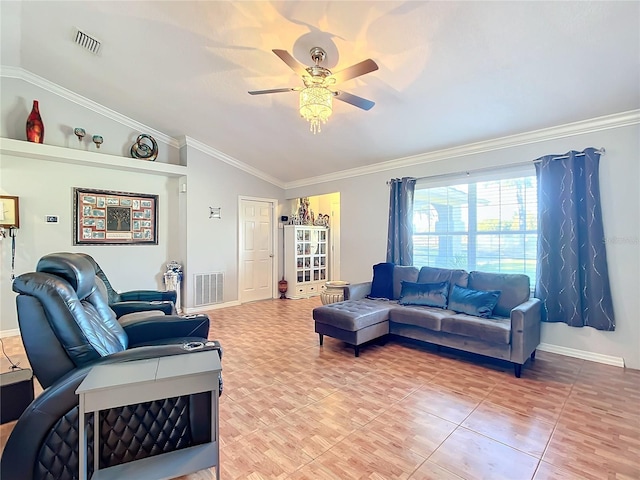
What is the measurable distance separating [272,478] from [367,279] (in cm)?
384

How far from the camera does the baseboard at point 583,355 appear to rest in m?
3.08

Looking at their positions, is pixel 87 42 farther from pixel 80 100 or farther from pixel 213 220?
pixel 213 220

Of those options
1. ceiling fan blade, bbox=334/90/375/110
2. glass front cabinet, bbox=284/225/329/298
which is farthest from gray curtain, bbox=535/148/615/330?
glass front cabinet, bbox=284/225/329/298

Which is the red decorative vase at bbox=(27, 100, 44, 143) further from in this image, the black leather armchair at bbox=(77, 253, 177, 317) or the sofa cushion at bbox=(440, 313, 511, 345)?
the sofa cushion at bbox=(440, 313, 511, 345)

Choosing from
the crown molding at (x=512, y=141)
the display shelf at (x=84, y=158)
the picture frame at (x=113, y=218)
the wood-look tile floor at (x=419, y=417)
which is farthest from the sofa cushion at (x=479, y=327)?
the picture frame at (x=113, y=218)

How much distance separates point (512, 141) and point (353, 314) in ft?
9.21

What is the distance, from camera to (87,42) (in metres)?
3.23

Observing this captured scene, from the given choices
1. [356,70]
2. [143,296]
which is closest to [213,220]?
[143,296]

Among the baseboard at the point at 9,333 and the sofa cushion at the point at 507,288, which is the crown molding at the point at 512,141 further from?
the baseboard at the point at 9,333

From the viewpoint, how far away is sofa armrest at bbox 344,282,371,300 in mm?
4168

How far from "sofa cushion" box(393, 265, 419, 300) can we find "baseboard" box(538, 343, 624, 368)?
Result: 1604 mm

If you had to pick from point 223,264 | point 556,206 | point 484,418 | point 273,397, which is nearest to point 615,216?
point 556,206

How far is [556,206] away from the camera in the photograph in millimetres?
3334

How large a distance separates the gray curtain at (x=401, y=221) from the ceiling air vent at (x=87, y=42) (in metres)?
3.96
